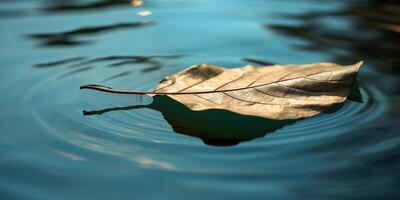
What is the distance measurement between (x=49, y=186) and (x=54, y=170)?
0.05 metres

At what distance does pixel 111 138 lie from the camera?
88 cm

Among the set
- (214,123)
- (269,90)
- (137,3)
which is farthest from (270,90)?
(137,3)

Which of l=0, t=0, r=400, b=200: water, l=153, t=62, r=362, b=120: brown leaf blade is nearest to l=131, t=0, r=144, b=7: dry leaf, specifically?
l=0, t=0, r=400, b=200: water

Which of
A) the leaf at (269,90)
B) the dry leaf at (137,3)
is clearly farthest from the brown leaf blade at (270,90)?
the dry leaf at (137,3)

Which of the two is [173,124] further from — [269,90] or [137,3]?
[137,3]

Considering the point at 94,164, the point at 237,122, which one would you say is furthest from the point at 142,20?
the point at 94,164

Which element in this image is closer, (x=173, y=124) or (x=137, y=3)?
(x=173, y=124)

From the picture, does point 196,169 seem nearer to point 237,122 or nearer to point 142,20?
point 237,122

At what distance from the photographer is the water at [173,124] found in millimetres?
745

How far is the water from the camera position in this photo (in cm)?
74

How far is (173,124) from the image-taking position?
0.93 metres

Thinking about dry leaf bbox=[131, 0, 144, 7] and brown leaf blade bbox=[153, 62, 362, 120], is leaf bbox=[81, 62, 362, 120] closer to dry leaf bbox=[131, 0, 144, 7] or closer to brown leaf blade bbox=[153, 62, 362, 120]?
brown leaf blade bbox=[153, 62, 362, 120]

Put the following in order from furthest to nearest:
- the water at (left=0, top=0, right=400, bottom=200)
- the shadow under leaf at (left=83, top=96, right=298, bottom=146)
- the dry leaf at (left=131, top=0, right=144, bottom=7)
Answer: the dry leaf at (left=131, top=0, right=144, bottom=7) < the shadow under leaf at (left=83, top=96, right=298, bottom=146) < the water at (left=0, top=0, right=400, bottom=200)

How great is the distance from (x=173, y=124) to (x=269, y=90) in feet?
0.72
